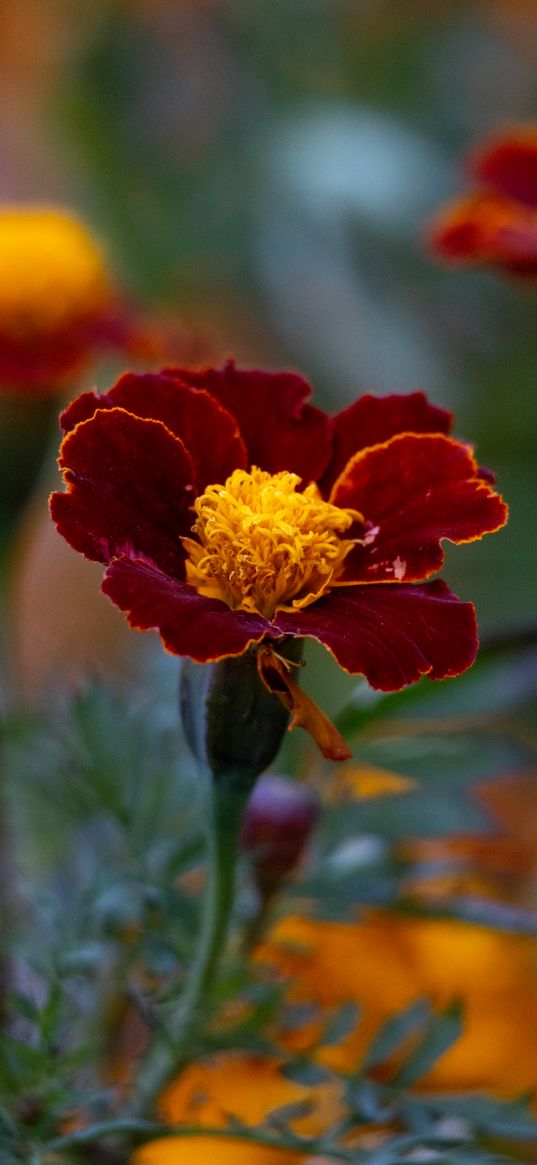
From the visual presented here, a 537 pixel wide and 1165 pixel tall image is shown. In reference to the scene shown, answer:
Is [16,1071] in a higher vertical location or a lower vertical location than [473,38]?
lower

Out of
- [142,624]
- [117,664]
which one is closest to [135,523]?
[142,624]

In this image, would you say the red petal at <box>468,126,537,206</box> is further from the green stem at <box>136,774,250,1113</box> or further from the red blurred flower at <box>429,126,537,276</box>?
the green stem at <box>136,774,250,1113</box>

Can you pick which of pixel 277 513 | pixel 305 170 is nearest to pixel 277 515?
pixel 277 513

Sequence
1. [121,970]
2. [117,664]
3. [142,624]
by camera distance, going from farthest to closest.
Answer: [117,664] < [121,970] < [142,624]

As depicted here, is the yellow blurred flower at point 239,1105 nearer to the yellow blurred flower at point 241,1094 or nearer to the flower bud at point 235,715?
the yellow blurred flower at point 241,1094

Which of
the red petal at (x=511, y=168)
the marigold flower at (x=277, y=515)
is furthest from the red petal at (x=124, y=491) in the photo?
the red petal at (x=511, y=168)

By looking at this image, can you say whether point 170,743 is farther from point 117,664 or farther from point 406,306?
point 406,306

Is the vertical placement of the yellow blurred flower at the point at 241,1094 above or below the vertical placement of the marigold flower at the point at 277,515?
below

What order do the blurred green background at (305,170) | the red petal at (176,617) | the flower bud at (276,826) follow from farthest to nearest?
the blurred green background at (305,170) < the flower bud at (276,826) < the red petal at (176,617)
